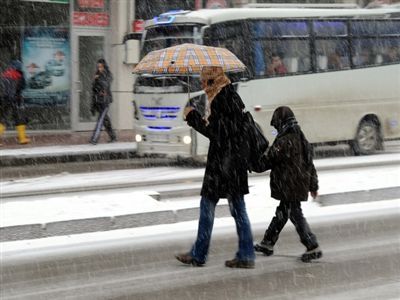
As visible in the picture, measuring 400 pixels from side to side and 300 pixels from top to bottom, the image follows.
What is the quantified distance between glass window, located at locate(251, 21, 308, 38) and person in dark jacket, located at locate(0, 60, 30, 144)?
21.3 feet

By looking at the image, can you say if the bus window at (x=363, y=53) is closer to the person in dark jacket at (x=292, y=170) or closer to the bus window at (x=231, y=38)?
the bus window at (x=231, y=38)

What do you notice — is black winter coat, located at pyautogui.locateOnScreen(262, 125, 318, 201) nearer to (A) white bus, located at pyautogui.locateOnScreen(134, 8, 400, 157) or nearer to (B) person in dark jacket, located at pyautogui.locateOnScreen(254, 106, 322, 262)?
(B) person in dark jacket, located at pyautogui.locateOnScreen(254, 106, 322, 262)

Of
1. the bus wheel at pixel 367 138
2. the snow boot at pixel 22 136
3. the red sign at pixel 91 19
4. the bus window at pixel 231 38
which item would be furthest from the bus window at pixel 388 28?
the snow boot at pixel 22 136

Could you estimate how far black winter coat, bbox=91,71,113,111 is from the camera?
1783cm

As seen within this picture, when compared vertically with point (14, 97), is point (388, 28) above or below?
above

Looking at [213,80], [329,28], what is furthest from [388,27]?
[213,80]

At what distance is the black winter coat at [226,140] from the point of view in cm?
692

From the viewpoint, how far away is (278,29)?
15.7m

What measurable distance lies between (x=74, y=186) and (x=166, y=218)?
3.41 metres

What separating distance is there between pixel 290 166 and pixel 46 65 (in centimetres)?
1413

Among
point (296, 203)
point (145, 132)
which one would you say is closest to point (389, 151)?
point (145, 132)

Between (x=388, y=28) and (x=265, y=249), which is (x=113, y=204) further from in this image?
(x=388, y=28)

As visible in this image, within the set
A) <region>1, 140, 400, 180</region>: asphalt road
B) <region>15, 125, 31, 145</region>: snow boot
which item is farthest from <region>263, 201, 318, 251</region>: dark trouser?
<region>15, 125, 31, 145</region>: snow boot

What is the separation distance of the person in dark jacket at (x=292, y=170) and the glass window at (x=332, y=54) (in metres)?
9.02
